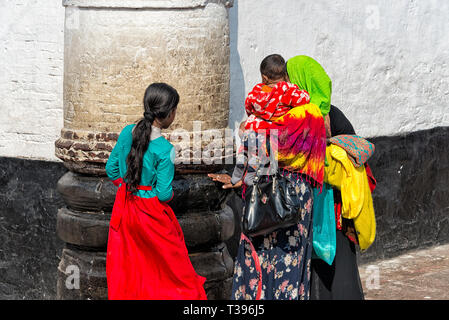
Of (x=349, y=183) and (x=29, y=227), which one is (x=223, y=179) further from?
(x=29, y=227)

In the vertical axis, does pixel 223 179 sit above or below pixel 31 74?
below

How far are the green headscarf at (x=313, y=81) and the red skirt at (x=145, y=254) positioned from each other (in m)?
1.10

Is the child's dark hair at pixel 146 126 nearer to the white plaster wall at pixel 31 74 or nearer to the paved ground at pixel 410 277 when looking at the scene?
the white plaster wall at pixel 31 74

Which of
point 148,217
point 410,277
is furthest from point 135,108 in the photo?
point 410,277

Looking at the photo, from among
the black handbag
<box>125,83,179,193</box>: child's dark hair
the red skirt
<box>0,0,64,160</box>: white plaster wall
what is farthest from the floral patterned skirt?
<box>0,0,64,160</box>: white plaster wall

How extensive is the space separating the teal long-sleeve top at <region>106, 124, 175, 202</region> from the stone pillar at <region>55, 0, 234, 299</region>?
23.0 inches

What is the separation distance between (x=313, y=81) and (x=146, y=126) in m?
1.09

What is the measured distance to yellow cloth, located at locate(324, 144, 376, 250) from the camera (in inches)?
207

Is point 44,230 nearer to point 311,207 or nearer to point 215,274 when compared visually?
point 215,274

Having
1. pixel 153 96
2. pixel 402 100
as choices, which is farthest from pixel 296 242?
pixel 402 100

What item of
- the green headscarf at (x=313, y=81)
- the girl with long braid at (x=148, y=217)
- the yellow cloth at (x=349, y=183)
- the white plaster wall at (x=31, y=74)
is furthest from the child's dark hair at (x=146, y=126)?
the white plaster wall at (x=31, y=74)

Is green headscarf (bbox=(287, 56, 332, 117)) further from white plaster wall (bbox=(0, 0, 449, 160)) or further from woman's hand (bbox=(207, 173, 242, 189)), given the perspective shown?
white plaster wall (bbox=(0, 0, 449, 160))

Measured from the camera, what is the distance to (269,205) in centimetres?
498

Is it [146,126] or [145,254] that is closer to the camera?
[146,126]
